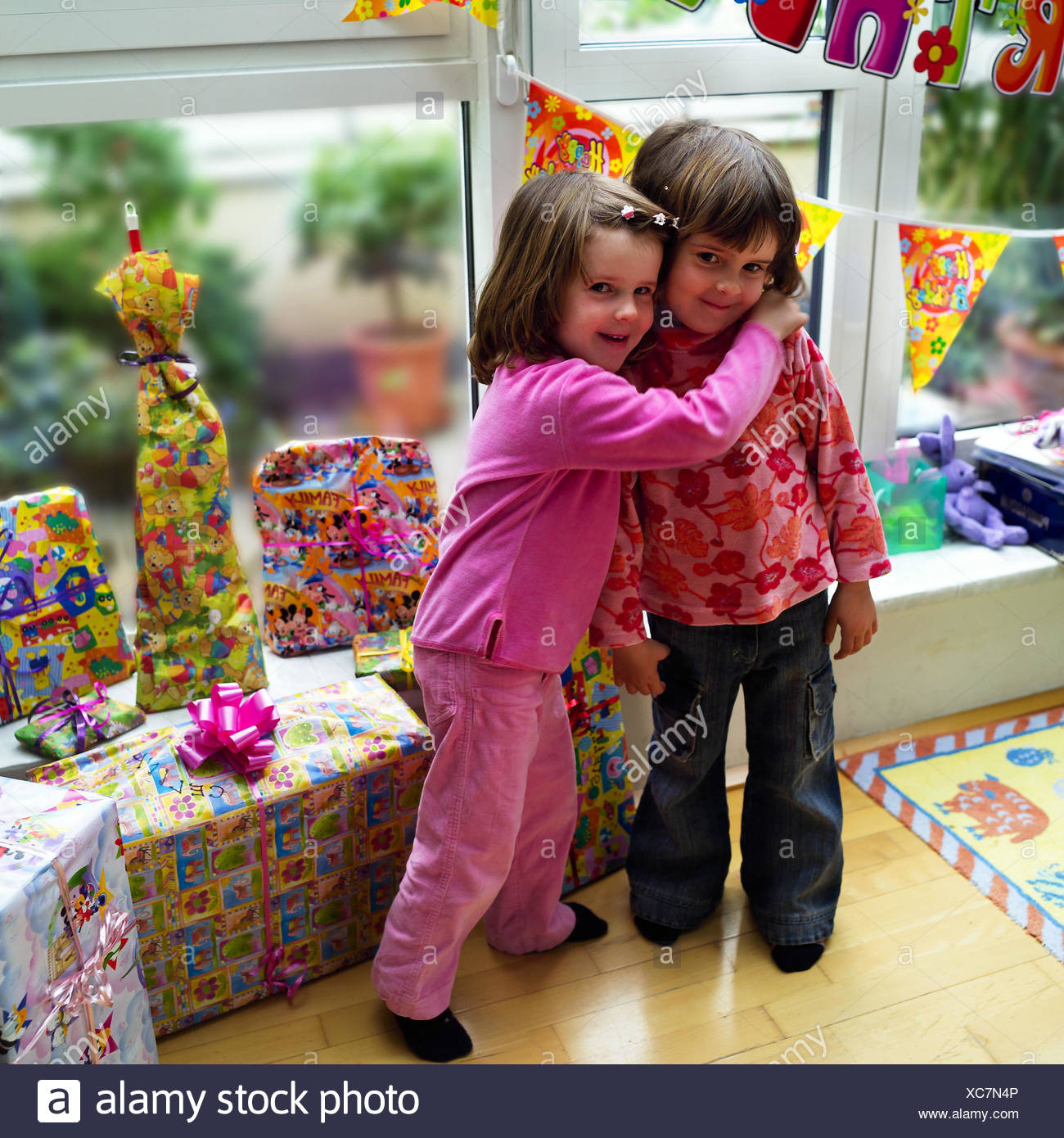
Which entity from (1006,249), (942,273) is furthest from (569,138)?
(1006,249)

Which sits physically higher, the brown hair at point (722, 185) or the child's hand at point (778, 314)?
the brown hair at point (722, 185)

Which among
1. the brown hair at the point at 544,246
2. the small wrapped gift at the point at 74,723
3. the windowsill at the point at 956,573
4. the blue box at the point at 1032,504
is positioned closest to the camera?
the brown hair at the point at 544,246

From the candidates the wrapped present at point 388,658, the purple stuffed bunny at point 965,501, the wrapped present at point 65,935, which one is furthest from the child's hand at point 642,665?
the purple stuffed bunny at point 965,501

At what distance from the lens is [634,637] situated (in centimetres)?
144

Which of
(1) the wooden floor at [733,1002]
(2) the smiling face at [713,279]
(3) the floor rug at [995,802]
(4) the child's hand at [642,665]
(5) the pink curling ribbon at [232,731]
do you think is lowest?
(1) the wooden floor at [733,1002]

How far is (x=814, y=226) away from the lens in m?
1.73

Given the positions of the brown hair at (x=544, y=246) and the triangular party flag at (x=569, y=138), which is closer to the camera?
the brown hair at (x=544, y=246)

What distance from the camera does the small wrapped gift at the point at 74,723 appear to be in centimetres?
157

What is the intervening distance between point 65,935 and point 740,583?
836mm

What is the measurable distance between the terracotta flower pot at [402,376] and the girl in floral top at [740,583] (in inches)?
24.6

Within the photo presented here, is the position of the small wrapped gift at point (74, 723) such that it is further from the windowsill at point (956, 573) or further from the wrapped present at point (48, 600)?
the windowsill at point (956, 573)

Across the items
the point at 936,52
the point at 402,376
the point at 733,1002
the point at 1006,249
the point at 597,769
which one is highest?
the point at 936,52

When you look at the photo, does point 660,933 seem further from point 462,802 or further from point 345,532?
point 345,532

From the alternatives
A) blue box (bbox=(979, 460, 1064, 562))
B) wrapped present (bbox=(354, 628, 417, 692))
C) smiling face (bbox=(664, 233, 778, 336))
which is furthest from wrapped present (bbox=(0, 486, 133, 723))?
blue box (bbox=(979, 460, 1064, 562))
